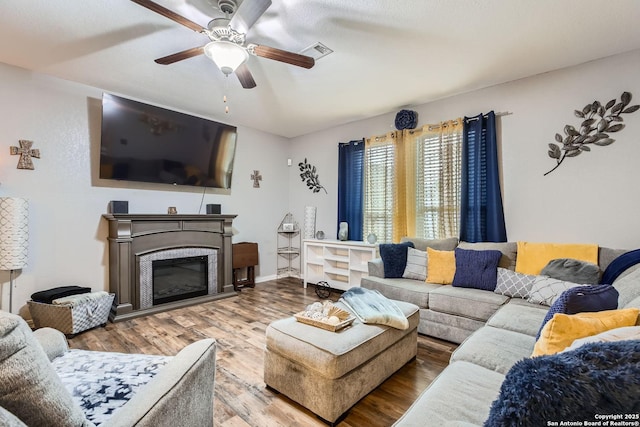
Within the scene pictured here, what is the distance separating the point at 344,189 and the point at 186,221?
2.35 metres

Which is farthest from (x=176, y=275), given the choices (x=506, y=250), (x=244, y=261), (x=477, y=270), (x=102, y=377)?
(x=506, y=250)

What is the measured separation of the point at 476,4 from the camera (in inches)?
77.2

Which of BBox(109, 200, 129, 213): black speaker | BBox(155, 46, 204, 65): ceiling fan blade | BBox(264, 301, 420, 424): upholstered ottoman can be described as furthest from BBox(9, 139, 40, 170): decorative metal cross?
BBox(264, 301, 420, 424): upholstered ottoman

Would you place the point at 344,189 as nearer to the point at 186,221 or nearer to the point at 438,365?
the point at 186,221

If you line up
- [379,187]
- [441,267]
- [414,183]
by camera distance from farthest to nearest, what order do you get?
[379,187]
[414,183]
[441,267]

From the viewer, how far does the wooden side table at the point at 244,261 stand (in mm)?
4421

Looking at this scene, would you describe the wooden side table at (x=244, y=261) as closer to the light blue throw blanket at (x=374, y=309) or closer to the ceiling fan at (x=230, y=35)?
the light blue throw blanket at (x=374, y=309)

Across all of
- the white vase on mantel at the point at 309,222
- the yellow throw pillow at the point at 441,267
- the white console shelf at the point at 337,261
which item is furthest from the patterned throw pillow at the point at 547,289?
the white vase on mantel at the point at 309,222

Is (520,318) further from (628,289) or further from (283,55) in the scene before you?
(283,55)

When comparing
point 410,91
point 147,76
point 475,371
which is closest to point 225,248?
point 147,76

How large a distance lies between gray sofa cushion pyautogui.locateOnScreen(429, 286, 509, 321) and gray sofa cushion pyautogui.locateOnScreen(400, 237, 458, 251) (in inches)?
23.3

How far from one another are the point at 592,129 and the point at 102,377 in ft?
13.4

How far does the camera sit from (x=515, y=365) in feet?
2.27

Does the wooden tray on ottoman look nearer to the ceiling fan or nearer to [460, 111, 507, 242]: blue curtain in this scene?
A: the ceiling fan
